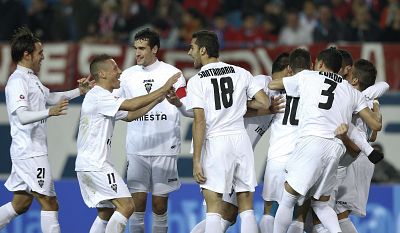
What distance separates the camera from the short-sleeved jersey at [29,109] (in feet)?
34.8

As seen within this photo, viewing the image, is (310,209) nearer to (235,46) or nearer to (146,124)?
(146,124)

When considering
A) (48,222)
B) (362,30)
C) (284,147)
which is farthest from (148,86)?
(362,30)

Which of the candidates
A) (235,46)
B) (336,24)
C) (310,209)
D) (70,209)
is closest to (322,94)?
(310,209)

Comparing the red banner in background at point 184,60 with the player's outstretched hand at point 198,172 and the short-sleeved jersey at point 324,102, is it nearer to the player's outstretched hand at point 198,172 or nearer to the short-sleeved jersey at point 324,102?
the short-sleeved jersey at point 324,102

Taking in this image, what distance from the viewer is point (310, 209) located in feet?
36.6

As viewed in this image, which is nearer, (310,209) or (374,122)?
(374,122)

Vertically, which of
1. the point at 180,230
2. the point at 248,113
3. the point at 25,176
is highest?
the point at 248,113

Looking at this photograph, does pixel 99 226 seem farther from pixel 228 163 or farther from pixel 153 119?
pixel 228 163

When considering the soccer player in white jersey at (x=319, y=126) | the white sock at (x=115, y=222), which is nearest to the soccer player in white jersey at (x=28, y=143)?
the white sock at (x=115, y=222)

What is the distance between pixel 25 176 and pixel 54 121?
452 centimetres

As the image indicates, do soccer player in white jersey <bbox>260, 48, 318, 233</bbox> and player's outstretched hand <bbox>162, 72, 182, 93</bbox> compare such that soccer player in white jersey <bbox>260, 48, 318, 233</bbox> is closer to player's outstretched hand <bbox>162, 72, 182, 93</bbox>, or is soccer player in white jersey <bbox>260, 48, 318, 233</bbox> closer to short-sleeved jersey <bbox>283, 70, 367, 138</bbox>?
short-sleeved jersey <bbox>283, 70, 367, 138</bbox>

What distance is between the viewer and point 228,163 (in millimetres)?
10203

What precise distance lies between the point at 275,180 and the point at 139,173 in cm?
155

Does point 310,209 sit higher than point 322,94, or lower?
lower
